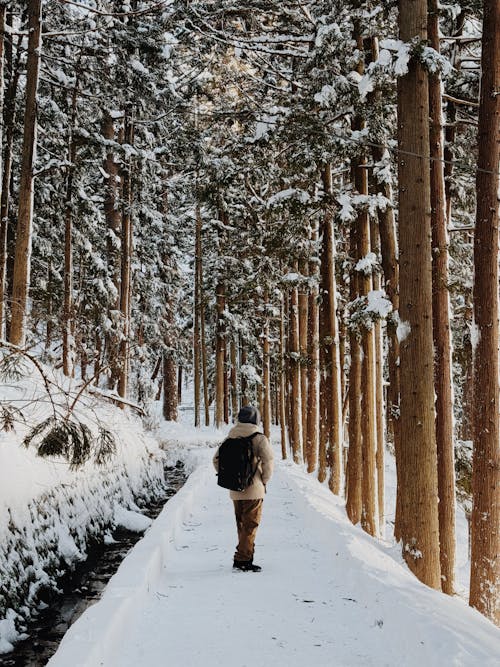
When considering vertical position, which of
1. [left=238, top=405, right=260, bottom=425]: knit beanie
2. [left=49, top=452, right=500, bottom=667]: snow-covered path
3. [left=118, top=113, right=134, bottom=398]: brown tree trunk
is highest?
[left=118, top=113, right=134, bottom=398]: brown tree trunk

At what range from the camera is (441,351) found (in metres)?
8.96

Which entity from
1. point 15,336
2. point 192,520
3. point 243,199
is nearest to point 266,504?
point 192,520

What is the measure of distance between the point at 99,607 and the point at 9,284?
1647 centimetres

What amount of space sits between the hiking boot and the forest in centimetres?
189

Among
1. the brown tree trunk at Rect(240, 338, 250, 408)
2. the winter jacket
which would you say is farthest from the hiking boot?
the brown tree trunk at Rect(240, 338, 250, 408)

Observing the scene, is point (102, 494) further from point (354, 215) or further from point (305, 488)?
point (354, 215)

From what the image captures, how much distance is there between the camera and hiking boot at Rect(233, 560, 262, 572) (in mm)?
6578

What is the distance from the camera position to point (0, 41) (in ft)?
38.1

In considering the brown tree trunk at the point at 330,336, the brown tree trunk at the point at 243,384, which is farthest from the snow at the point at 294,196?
the brown tree trunk at the point at 243,384

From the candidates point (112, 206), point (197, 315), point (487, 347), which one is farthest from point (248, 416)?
point (197, 315)

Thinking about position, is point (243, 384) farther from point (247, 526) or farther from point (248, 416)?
point (247, 526)

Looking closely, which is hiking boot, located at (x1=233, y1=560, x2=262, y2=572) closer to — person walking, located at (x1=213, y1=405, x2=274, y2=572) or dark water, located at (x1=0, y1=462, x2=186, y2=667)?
person walking, located at (x1=213, y1=405, x2=274, y2=572)

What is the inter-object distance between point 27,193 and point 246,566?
8.50 m

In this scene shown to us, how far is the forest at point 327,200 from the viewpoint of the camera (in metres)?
6.75
